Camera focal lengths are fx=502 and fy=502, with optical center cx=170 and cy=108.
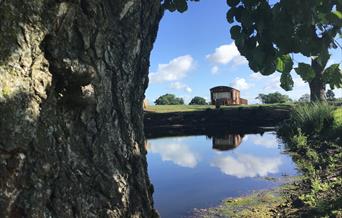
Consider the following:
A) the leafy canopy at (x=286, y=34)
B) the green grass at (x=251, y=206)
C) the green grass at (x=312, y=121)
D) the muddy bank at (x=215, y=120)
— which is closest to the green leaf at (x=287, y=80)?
the leafy canopy at (x=286, y=34)

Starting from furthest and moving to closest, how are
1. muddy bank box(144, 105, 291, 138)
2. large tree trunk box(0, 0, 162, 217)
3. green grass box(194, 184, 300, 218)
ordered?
1. muddy bank box(144, 105, 291, 138)
2. green grass box(194, 184, 300, 218)
3. large tree trunk box(0, 0, 162, 217)

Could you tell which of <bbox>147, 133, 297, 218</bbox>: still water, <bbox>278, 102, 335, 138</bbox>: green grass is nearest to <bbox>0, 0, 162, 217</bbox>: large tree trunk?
<bbox>147, 133, 297, 218</bbox>: still water

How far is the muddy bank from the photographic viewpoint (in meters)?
31.4

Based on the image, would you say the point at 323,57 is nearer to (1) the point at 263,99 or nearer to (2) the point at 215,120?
(2) the point at 215,120

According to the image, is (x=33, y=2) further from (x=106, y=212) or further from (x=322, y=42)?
(x=322, y=42)

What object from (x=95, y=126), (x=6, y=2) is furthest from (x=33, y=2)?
(x=95, y=126)

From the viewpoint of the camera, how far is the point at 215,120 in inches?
1324

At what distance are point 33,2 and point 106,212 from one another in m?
1.29

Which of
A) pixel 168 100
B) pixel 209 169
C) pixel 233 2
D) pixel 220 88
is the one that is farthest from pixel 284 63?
pixel 168 100

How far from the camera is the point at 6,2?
2.42m

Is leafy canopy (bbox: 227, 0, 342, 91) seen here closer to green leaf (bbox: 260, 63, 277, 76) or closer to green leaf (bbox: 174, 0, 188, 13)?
green leaf (bbox: 260, 63, 277, 76)

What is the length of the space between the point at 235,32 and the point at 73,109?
8.92 feet

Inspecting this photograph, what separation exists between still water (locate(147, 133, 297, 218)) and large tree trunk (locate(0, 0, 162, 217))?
6.57 metres

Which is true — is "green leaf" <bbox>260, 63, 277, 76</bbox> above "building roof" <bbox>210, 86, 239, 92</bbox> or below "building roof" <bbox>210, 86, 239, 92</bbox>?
below
